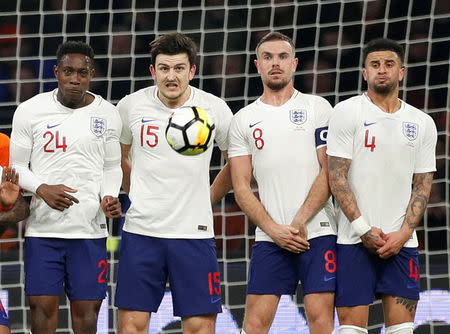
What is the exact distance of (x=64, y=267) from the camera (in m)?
4.67

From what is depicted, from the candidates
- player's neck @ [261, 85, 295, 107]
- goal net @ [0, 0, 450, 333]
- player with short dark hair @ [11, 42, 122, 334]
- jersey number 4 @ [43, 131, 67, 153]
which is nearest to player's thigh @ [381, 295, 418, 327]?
player's neck @ [261, 85, 295, 107]

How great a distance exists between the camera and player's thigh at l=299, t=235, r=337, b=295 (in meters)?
4.52

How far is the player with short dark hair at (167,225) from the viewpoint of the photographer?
14.8ft

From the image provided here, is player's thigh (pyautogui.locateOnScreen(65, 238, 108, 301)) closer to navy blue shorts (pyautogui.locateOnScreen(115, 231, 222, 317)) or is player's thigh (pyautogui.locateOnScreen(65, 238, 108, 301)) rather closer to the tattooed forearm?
navy blue shorts (pyautogui.locateOnScreen(115, 231, 222, 317))

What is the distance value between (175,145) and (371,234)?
99cm

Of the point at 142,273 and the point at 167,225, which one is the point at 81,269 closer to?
the point at 142,273

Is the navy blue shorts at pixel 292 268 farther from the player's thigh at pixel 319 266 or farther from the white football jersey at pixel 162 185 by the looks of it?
the white football jersey at pixel 162 185

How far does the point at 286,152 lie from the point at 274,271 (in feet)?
1.88

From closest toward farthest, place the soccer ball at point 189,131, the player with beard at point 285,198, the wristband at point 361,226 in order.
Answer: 1. the soccer ball at point 189,131
2. the wristband at point 361,226
3. the player with beard at point 285,198

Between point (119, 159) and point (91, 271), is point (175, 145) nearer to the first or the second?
point (119, 159)

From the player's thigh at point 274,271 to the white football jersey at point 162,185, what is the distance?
287 mm

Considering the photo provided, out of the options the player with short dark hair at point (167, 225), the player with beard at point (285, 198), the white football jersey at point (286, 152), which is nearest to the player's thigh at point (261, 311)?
the player with beard at point (285, 198)

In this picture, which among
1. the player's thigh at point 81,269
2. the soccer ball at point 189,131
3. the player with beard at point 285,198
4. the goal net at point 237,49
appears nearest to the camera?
the soccer ball at point 189,131

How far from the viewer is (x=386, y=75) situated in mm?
4523
